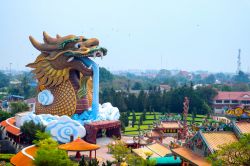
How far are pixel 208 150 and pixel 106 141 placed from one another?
15.5m

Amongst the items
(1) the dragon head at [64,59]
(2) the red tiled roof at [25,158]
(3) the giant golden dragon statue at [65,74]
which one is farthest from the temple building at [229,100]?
(2) the red tiled roof at [25,158]

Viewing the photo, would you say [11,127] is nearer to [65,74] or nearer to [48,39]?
[65,74]

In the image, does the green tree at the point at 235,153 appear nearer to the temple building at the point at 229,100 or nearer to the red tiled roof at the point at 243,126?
the red tiled roof at the point at 243,126

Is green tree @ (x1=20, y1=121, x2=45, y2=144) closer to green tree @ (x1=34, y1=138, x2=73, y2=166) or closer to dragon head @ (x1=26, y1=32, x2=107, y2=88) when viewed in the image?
dragon head @ (x1=26, y1=32, x2=107, y2=88)

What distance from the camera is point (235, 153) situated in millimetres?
13875

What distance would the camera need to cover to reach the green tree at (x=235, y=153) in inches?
534

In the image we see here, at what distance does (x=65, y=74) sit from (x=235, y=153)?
63.3 feet

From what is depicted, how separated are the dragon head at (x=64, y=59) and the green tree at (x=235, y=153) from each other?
59.1 feet

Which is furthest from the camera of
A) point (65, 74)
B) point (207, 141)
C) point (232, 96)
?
point (232, 96)

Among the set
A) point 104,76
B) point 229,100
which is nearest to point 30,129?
point 229,100

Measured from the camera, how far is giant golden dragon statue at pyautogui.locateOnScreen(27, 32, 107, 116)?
3059 centimetres

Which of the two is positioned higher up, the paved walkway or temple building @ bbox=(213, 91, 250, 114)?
temple building @ bbox=(213, 91, 250, 114)

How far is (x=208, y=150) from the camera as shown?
16.9 m

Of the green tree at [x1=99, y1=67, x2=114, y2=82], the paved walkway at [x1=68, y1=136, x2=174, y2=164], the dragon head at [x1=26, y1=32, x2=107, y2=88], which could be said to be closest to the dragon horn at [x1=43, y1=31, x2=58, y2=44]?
the dragon head at [x1=26, y1=32, x2=107, y2=88]
